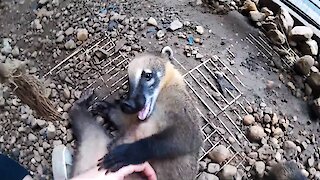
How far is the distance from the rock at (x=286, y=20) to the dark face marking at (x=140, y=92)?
0.86 metres

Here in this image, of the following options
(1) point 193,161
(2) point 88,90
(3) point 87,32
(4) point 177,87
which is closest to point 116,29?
(3) point 87,32

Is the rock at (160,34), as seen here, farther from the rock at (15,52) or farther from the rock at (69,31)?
the rock at (15,52)

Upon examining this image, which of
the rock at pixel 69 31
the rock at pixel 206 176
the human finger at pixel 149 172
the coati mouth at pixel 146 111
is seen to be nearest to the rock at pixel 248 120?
the rock at pixel 206 176

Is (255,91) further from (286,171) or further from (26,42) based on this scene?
(26,42)

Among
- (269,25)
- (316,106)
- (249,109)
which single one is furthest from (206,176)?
(269,25)

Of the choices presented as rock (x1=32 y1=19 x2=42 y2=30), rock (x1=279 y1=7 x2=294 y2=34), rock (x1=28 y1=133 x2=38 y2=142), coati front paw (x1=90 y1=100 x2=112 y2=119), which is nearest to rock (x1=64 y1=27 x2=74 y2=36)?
rock (x1=32 y1=19 x2=42 y2=30)

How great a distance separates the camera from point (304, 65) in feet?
9.37

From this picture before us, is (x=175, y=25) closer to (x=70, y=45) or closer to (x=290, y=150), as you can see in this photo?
(x=70, y=45)

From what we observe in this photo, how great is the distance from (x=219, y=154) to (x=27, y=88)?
0.87 metres

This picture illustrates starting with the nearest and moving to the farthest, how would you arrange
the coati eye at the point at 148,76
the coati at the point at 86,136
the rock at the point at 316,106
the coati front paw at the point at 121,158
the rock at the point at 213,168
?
the coati front paw at the point at 121,158, the coati eye at the point at 148,76, the coati at the point at 86,136, the rock at the point at 213,168, the rock at the point at 316,106

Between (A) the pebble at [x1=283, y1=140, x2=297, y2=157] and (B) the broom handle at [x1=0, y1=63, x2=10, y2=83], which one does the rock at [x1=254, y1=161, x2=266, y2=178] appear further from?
(B) the broom handle at [x1=0, y1=63, x2=10, y2=83]

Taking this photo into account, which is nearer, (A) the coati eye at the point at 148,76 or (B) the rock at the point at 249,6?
(A) the coati eye at the point at 148,76

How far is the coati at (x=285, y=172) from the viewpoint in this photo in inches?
98.5

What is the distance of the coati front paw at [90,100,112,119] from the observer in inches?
103
